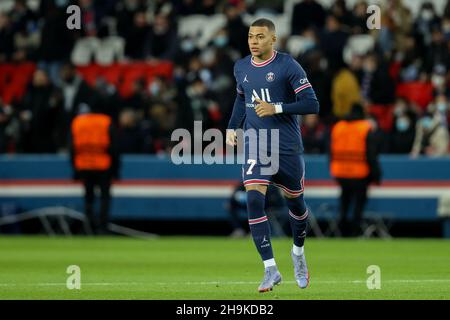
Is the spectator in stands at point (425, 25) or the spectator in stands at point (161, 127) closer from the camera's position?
the spectator in stands at point (161, 127)

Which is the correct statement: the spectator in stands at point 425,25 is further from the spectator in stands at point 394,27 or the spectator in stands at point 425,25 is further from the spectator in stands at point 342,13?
the spectator in stands at point 342,13

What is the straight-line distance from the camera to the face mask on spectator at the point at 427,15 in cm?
2677

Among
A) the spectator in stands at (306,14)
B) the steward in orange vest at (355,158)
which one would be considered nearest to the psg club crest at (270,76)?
the steward in orange vest at (355,158)

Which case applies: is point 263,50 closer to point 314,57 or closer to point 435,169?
point 435,169

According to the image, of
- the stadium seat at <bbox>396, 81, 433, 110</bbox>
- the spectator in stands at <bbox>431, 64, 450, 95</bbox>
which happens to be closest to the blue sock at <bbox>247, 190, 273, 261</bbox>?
the spectator in stands at <bbox>431, 64, 450, 95</bbox>

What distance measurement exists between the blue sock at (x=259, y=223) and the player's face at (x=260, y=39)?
137 centimetres

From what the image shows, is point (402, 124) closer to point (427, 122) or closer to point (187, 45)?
point (427, 122)

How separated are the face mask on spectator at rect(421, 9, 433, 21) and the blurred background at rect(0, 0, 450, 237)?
0.03m

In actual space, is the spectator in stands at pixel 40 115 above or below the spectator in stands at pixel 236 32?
below

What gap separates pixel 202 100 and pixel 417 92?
14.3 feet

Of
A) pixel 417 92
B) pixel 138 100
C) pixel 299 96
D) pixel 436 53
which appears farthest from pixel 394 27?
pixel 299 96

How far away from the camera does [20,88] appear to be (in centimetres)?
2962

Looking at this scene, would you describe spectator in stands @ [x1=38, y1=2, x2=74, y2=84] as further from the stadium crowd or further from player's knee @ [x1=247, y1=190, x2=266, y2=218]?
player's knee @ [x1=247, y1=190, x2=266, y2=218]

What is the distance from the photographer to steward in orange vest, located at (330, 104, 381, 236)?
2223 cm
